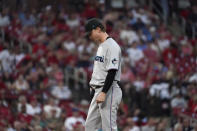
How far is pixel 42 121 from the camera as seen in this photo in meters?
14.6

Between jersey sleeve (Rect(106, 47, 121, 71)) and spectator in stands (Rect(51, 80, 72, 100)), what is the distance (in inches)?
313

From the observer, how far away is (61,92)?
16516 millimetres

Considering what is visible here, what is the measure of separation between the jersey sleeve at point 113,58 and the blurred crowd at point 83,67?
4617mm

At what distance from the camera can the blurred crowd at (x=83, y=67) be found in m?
14.7

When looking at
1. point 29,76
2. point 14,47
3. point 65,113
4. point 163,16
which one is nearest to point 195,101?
point 65,113

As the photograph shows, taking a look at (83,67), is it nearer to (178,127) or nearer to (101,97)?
(178,127)

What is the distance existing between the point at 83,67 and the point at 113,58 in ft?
29.9

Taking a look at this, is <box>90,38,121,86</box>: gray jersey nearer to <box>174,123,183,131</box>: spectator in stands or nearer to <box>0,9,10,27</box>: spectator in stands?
<box>174,123,183,131</box>: spectator in stands

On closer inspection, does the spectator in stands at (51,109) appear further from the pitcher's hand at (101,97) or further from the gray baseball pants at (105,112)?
the pitcher's hand at (101,97)

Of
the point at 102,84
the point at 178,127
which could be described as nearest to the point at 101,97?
the point at 102,84

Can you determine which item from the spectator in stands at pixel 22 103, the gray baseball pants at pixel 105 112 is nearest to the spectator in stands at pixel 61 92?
the spectator in stands at pixel 22 103

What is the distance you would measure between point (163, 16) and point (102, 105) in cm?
1307

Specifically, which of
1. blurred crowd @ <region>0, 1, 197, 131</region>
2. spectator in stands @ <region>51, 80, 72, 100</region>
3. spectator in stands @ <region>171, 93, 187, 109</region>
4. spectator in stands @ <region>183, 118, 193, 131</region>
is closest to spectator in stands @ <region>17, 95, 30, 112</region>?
blurred crowd @ <region>0, 1, 197, 131</region>

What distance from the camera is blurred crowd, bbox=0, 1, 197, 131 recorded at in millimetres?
14711
